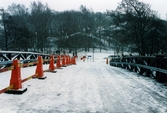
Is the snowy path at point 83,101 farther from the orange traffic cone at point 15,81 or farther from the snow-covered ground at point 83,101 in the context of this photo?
the orange traffic cone at point 15,81

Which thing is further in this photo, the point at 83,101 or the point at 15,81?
the point at 15,81

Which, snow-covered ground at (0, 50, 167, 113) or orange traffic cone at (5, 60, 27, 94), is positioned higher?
orange traffic cone at (5, 60, 27, 94)

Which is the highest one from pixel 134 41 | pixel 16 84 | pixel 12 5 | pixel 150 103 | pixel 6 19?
pixel 12 5

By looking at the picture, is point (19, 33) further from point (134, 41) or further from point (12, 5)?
point (12, 5)

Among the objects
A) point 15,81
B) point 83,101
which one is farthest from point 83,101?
point 15,81

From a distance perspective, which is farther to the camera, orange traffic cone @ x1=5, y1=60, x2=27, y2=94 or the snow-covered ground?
orange traffic cone @ x1=5, y1=60, x2=27, y2=94

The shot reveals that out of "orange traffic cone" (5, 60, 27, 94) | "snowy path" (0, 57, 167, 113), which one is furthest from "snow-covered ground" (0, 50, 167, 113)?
"orange traffic cone" (5, 60, 27, 94)

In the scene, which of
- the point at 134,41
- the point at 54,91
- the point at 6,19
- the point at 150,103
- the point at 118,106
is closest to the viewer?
the point at 118,106

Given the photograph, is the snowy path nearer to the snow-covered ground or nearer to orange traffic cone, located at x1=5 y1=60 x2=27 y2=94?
the snow-covered ground

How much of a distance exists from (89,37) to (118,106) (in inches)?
3171

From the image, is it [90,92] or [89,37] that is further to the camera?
[89,37]

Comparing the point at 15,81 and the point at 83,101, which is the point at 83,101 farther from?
the point at 15,81

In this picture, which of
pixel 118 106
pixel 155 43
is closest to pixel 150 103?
pixel 118 106

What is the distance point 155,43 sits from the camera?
1430 inches
